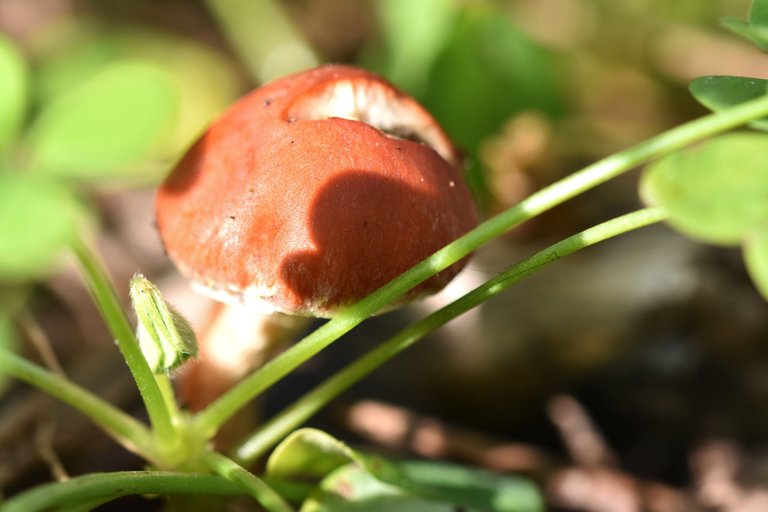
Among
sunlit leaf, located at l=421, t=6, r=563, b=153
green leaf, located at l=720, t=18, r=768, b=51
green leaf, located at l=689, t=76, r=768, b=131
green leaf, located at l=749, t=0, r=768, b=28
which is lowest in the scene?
green leaf, located at l=689, t=76, r=768, b=131

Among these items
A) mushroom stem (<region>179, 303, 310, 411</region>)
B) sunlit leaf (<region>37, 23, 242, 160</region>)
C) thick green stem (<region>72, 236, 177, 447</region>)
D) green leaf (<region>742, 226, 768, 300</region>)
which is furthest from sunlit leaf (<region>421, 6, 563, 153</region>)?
green leaf (<region>742, 226, 768, 300</region>)

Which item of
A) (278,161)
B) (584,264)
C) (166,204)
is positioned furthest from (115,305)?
(584,264)

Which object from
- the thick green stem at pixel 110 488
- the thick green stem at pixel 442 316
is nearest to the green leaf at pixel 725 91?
the thick green stem at pixel 442 316

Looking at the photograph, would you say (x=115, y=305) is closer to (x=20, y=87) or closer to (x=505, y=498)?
(x=20, y=87)

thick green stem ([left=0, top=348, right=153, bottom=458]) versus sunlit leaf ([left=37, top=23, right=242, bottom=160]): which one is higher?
sunlit leaf ([left=37, top=23, right=242, bottom=160])

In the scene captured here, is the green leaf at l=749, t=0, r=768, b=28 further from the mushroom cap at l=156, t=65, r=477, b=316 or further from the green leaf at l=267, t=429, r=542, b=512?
the green leaf at l=267, t=429, r=542, b=512

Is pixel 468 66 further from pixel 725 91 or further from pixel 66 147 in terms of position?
pixel 725 91
